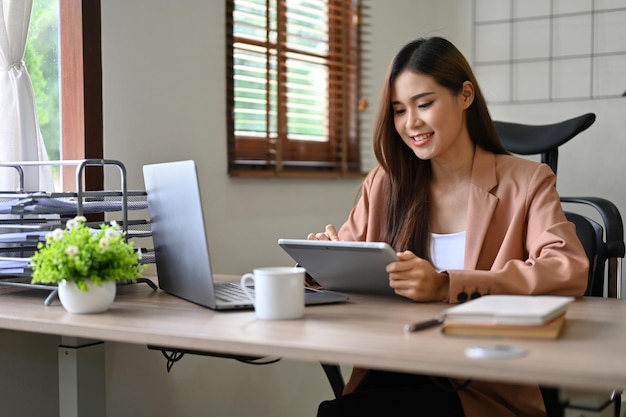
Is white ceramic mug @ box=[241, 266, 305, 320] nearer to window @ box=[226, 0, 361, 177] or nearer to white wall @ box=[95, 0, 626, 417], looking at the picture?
white wall @ box=[95, 0, 626, 417]

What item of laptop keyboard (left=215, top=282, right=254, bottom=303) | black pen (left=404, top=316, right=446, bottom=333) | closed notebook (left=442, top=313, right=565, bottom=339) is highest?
closed notebook (left=442, top=313, right=565, bottom=339)

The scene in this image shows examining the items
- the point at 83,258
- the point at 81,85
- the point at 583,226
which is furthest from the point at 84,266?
the point at 583,226

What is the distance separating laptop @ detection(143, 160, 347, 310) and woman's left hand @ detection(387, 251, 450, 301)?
0.11 meters

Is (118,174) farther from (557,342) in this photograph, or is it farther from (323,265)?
(557,342)

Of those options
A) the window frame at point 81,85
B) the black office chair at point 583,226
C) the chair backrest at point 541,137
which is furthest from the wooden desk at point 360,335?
the chair backrest at point 541,137

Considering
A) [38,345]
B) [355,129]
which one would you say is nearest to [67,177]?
[38,345]

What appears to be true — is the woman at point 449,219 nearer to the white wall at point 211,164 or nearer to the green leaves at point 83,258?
the green leaves at point 83,258

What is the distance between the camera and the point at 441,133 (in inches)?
76.2

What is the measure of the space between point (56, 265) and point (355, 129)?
2.26 m

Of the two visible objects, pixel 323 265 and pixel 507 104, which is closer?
pixel 323 265

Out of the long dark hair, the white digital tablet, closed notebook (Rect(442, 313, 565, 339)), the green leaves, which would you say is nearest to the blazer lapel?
the long dark hair

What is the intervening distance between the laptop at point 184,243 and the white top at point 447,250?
36 cm

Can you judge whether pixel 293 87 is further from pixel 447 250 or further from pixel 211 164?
pixel 447 250

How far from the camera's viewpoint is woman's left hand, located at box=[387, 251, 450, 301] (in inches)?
61.2
